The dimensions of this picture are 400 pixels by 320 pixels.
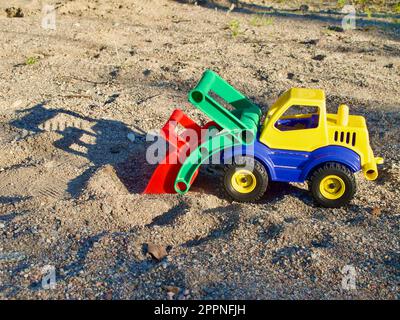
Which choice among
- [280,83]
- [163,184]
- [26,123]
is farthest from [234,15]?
[163,184]

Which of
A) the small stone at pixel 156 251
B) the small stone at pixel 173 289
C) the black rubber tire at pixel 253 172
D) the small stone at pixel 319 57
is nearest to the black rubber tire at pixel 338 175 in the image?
the black rubber tire at pixel 253 172

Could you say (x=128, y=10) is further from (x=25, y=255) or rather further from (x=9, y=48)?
(x=25, y=255)

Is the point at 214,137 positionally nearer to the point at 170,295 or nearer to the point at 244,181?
the point at 244,181

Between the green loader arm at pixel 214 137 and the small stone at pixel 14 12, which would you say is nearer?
the green loader arm at pixel 214 137

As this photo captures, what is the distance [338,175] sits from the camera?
376 centimetres

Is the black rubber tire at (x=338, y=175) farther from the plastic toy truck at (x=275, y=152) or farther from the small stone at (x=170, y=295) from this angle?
the small stone at (x=170, y=295)

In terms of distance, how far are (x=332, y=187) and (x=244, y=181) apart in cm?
57

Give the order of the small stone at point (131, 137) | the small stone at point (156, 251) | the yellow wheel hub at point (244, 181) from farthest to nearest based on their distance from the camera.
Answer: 1. the small stone at point (131, 137)
2. the yellow wheel hub at point (244, 181)
3. the small stone at point (156, 251)

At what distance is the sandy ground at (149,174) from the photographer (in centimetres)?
306

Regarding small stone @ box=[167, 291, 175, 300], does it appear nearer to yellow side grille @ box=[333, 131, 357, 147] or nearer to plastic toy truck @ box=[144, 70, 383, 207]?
plastic toy truck @ box=[144, 70, 383, 207]

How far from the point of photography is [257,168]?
12.5 ft

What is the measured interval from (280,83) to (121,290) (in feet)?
11.6

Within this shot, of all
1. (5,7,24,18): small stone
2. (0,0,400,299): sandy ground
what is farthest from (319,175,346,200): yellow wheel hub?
(5,7,24,18): small stone

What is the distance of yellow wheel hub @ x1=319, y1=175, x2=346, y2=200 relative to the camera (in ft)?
12.5
